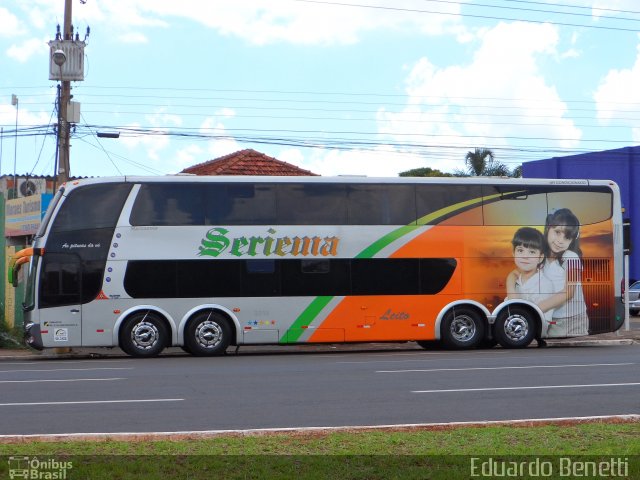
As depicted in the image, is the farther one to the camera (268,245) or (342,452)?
(268,245)

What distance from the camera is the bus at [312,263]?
819 inches

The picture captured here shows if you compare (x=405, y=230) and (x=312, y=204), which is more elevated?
(x=312, y=204)

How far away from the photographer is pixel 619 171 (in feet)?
140

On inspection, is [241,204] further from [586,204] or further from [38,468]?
[38,468]

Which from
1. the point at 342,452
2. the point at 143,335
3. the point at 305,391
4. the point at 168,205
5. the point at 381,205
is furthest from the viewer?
the point at 381,205

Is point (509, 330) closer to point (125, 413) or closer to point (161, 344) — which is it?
point (161, 344)

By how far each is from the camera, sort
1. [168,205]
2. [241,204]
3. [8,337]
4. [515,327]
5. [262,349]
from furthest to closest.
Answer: [262,349] → [8,337] → [515,327] → [241,204] → [168,205]

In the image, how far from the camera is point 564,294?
23.1 meters

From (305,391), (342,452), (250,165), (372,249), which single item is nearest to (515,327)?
(372,249)

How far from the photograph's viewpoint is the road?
10.8 metres

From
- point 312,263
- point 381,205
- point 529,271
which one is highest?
point 381,205

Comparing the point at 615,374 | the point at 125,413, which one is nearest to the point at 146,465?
the point at 125,413

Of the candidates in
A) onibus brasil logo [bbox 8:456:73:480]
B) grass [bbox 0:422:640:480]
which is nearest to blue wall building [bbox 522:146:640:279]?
grass [bbox 0:422:640:480]

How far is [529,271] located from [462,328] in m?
2.14
